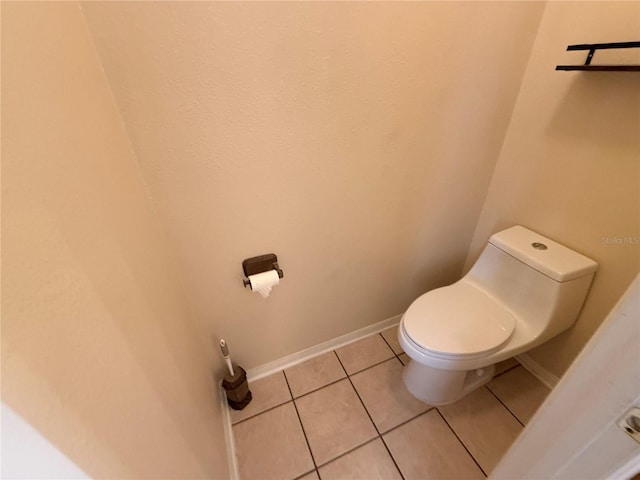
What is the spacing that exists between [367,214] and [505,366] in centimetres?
113

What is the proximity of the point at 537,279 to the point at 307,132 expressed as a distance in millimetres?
1093

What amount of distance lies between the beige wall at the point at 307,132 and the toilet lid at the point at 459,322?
11.0 inches

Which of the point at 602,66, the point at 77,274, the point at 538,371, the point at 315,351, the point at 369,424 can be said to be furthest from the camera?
the point at 315,351

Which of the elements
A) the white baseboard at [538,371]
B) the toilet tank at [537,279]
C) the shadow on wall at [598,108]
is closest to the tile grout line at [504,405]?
the white baseboard at [538,371]

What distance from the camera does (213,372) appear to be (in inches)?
50.1

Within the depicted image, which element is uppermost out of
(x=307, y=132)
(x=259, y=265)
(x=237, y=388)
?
(x=307, y=132)

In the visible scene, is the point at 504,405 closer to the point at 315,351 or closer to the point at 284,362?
the point at 315,351

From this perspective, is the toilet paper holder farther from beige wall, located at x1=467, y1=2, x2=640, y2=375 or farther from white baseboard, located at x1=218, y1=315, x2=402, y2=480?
beige wall, located at x1=467, y1=2, x2=640, y2=375

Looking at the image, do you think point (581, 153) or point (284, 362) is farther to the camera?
point (284, 362)

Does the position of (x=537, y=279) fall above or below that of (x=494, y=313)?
above

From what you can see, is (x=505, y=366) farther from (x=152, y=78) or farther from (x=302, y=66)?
(x=152, y=78)

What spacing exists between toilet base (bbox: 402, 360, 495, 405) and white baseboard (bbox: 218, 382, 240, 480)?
33.0 inches

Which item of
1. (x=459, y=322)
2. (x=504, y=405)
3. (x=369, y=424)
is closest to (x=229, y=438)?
(x=369, y=424)

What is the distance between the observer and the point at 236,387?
1.24 metres
